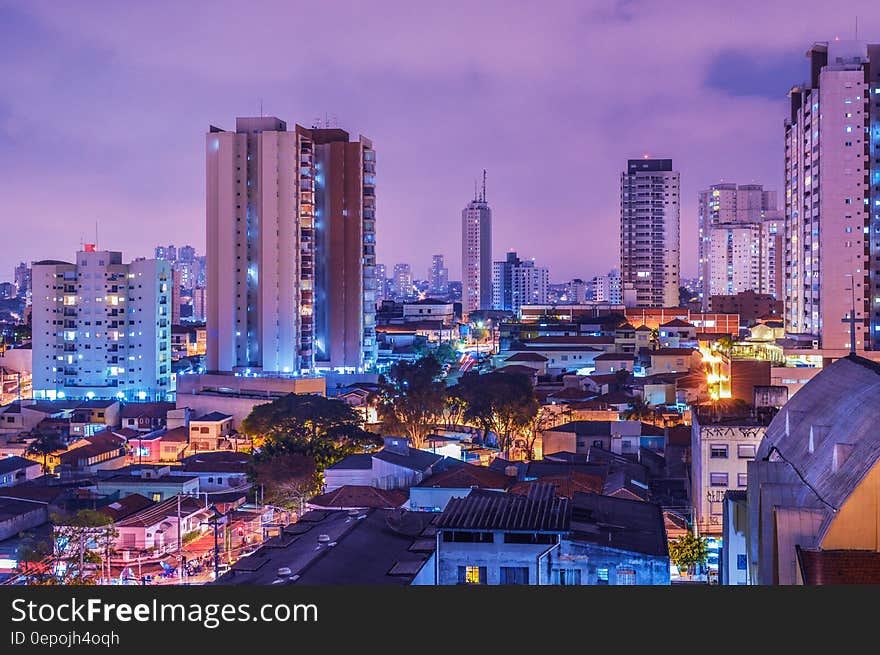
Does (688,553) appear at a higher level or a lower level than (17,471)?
higher

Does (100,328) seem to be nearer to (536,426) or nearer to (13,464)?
(13,464)

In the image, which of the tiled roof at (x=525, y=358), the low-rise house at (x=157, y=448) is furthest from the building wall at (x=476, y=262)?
the low-rise house at (x=157, y=448)

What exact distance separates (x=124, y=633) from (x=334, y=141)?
29176 millimetres

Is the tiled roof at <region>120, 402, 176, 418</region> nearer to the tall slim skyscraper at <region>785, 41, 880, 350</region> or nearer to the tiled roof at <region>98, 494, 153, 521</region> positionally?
the tiled roof at <region>98, 494, 153, 521</region>

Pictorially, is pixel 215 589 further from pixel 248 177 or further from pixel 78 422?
pixel 248 177

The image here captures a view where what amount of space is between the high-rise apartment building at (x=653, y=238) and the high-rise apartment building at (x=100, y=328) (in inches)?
1209

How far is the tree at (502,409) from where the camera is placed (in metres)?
19.2

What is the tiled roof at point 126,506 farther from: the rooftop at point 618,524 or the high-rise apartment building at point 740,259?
the high-rise apartment building at point 740,259

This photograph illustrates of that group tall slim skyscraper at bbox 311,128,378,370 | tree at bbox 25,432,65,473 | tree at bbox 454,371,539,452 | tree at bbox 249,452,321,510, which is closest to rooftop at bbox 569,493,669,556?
tree at bbox 249,452,321,510

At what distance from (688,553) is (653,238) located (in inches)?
1793

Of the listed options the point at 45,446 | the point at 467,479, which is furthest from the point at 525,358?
the point at 467,479

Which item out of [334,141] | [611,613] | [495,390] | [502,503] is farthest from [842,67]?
[611,613]

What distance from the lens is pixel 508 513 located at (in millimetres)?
7957

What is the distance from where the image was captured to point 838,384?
27.4ft
